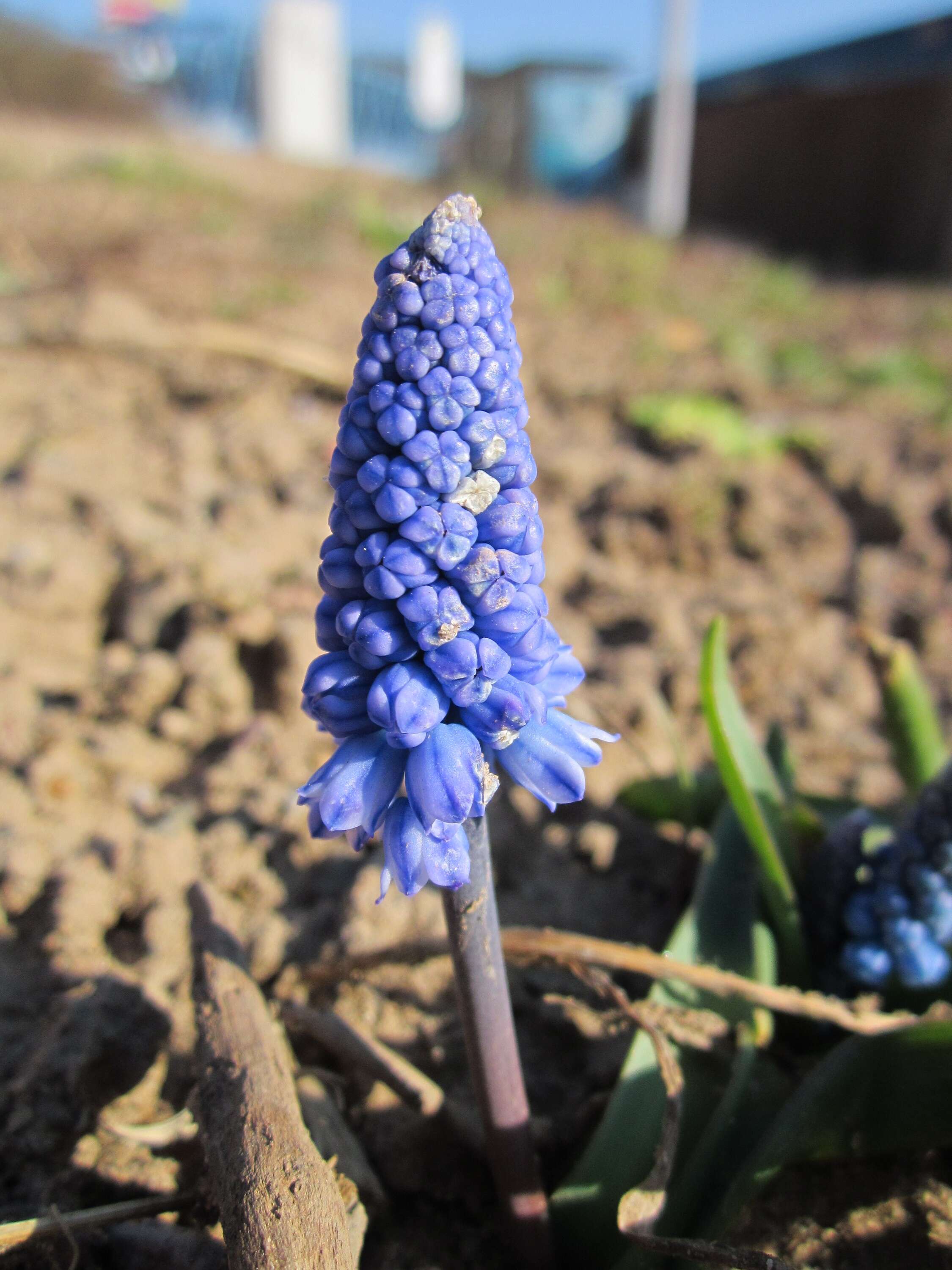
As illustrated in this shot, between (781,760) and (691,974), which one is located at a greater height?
(781,760)

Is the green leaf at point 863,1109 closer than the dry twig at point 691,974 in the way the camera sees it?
Yes

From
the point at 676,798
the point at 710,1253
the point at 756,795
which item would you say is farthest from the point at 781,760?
the point at 710,1253

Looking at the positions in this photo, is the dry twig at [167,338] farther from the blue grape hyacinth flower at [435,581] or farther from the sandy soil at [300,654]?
the blue grape hyacinth flower at [435,581]

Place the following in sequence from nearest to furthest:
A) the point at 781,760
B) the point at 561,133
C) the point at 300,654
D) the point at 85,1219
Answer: the point at 85,1219
the point at 781,760
the point at 300,654
the point at 561,133

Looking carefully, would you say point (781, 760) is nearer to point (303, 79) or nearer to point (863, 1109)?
point (863, 1109)

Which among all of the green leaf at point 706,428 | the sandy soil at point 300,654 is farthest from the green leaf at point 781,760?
the green leaf at point 706,428
